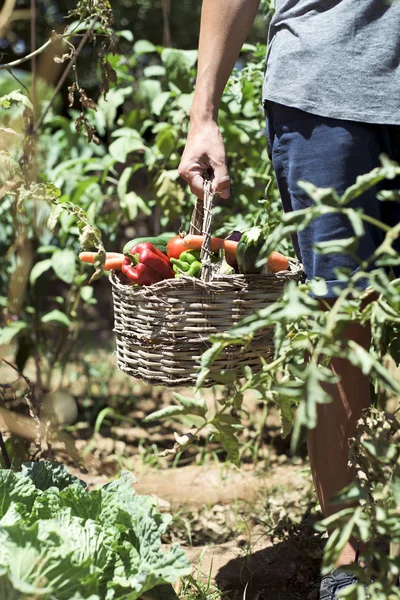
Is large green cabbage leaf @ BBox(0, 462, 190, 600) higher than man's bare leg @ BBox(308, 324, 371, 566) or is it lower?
lower

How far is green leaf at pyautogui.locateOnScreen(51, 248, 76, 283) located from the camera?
2998 millimetres

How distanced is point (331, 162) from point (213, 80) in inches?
15.0

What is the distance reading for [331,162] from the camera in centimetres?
164

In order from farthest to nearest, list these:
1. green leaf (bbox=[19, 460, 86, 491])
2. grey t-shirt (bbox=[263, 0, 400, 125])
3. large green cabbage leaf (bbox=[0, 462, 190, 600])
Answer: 1. green leaf (bbox=[19, 460, 86, 491])
2. grey t-shirt (bbox=[263, 0, 400, 125])
3. large green cabbage leaf (bbox=[0, 462, 190, 600])

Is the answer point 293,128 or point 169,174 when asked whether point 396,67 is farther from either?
point 169,174

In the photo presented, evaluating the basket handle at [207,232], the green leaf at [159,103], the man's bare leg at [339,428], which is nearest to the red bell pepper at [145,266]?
the basket handle at [207,232]

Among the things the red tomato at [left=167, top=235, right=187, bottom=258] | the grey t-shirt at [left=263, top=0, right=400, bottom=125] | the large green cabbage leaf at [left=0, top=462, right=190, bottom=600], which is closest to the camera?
the large green cabbage leaf at [left=0, top=462, right=190, bottom=600]

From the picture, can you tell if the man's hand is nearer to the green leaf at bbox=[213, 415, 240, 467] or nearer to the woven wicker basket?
the woven wicker basket

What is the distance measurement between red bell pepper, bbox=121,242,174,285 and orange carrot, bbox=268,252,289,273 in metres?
0.26

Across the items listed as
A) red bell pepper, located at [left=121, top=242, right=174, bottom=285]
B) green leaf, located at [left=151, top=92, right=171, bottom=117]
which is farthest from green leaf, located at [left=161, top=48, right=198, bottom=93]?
red bell pepper, located at [left=121, top=242, right=174, bottom=285]

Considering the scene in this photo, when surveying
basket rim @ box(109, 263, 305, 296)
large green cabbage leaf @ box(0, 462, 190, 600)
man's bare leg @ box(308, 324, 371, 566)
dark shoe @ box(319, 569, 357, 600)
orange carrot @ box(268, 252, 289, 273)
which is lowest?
dark shoe @ box(319, 569, 357, 600)

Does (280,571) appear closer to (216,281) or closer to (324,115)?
(216,281)

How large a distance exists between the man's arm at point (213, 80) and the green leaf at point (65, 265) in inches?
50.5

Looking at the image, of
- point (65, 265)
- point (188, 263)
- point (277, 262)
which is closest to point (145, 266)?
point (188, 263)
